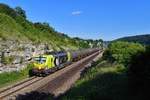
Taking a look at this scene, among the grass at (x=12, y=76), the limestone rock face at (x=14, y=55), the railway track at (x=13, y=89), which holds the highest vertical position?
the limestone rock face at (x=14, y=55)

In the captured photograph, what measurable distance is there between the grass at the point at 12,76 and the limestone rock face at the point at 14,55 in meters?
0.56

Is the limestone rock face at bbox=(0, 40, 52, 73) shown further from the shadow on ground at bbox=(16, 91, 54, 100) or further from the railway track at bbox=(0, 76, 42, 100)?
the shadow on ground at bbox=(16, 91, 54, 100)

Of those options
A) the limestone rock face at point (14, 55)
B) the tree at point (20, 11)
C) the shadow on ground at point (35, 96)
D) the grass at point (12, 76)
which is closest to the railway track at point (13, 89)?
the shadow on ground at point (35, 96)

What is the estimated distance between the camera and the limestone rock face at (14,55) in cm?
4291

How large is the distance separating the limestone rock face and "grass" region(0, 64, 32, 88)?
557mm

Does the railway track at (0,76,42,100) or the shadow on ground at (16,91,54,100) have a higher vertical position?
the railway track at (0,76,42,100)

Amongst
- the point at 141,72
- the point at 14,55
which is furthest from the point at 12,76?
the point at 141,72

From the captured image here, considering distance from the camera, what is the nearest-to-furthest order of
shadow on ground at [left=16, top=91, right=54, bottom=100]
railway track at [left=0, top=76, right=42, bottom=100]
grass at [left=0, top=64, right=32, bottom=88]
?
shadow on ground at [left=16, top=91, right=54, bottom=100] → railway track at [left=0, top=76, right=42, bottom=100] → grass at [left=0, top=64, right=32, bottom=88]

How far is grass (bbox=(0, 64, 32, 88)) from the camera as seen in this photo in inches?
1489

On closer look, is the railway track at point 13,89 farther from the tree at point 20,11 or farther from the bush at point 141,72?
the tree at point 20,11

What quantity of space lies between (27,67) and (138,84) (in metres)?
30.3

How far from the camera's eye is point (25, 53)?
50656mm

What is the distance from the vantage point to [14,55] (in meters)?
46.4

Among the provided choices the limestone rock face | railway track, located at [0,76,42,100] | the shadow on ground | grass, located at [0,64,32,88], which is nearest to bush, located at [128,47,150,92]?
the shadow on ground
